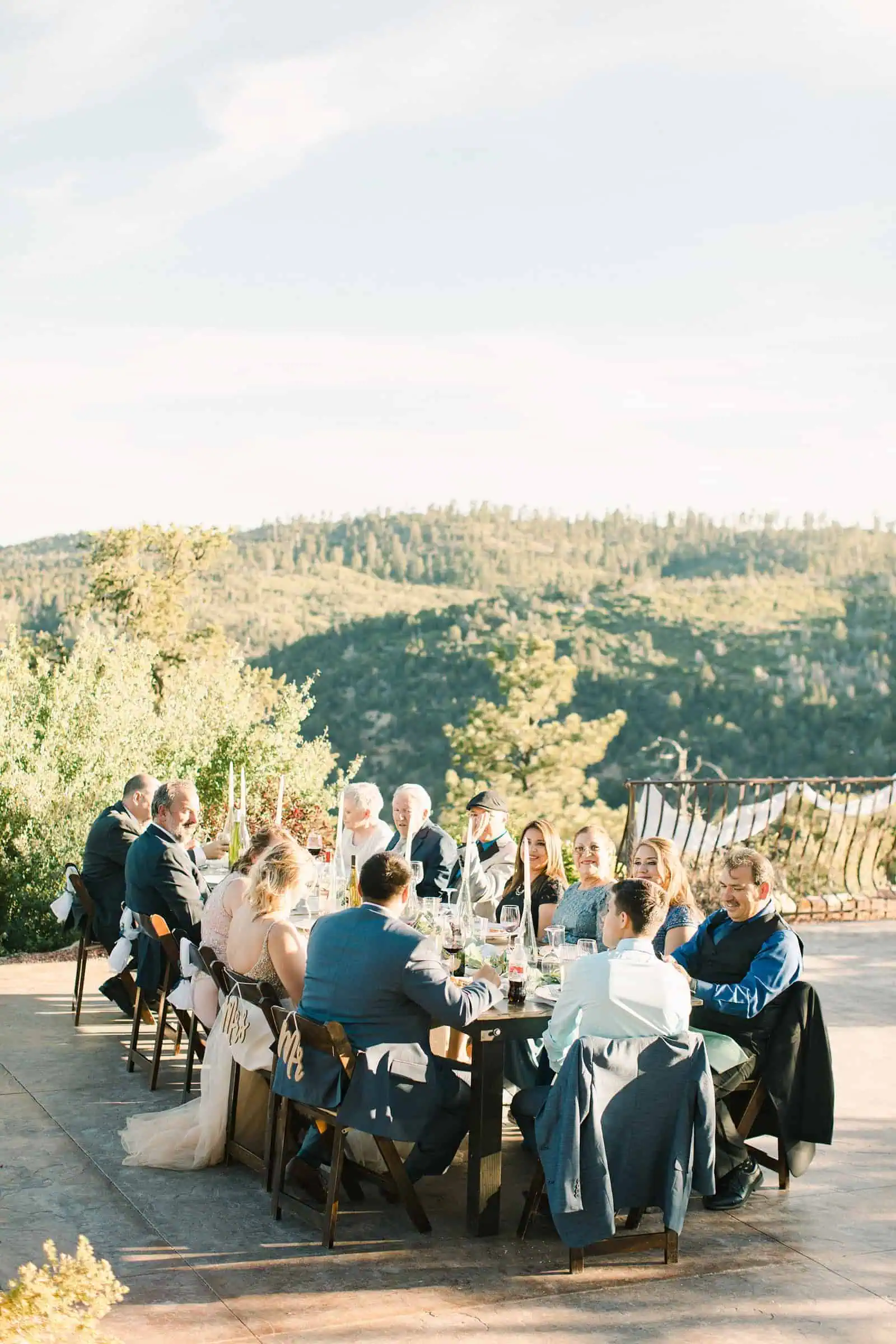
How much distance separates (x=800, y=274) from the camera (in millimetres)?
30156

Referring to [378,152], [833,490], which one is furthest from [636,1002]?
[833,490]

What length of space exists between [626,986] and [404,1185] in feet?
3.26

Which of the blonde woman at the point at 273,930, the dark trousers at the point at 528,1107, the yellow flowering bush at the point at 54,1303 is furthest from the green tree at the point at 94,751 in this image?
the yellow flowering bush at the point at 54,1303

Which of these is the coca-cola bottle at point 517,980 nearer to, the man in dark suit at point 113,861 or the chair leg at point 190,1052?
the chair leg at point 190,1052

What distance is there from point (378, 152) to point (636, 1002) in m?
13.6

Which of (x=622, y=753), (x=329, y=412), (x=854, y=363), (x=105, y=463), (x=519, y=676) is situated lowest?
(x=622, y=753)

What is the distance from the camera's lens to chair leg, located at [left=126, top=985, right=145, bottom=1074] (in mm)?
6062

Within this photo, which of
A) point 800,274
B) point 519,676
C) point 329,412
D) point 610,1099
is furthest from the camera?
point 329,412

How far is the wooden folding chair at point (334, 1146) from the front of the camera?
4.02 meters

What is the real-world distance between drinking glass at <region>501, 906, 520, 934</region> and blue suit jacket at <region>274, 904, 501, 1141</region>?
3.45 ft

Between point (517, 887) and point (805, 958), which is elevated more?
point (517, 887)

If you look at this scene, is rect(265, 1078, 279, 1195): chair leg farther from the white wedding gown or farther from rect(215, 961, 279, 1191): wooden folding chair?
the white wedding gown

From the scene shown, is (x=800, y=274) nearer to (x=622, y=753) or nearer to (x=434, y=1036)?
(x=622, y=753)

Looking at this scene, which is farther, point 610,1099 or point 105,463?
point 105,463
